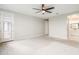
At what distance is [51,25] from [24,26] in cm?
279

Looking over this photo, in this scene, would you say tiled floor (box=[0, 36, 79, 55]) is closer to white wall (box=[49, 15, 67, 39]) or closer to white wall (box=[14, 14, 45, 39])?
white wall (box=[14, 14, 45, 39])

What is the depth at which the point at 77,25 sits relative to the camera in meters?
6.33

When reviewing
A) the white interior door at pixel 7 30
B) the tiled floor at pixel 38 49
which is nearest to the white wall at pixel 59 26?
the tiled floor at pixel 38 49

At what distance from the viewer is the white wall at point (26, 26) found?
5.18 m

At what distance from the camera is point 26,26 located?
5.87 metres

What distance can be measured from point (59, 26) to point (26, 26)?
2839mm

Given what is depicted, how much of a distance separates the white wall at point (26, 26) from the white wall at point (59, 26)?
1285mm

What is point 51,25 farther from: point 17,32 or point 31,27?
point 17,32

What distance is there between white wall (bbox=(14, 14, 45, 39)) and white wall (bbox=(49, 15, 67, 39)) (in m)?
1.29

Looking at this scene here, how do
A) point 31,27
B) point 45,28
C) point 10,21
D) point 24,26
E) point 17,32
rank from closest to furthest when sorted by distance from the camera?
point 10,21 → point 17,32 → point 24,26 → point 31,27 → point 45,28

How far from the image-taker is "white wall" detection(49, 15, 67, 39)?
5742mm

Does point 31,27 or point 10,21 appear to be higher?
point 10,21
